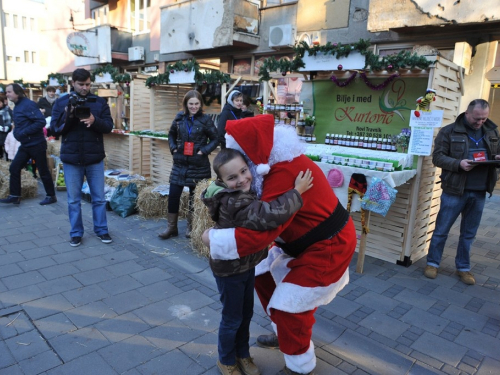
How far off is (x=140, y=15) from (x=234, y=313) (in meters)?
16.7

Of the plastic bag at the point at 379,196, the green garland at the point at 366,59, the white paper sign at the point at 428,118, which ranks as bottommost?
the plastic bag at the point at 379,196

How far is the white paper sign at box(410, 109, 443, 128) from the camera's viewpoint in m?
3.99

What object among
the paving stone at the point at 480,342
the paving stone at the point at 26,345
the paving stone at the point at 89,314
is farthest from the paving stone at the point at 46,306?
the paving stone at the point at 480,342

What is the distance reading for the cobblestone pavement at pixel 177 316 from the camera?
254 centimetres

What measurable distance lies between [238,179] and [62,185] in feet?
21.4

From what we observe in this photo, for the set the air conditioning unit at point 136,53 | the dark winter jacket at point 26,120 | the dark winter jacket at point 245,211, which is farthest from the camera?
the air conditioning unit at point 136,53

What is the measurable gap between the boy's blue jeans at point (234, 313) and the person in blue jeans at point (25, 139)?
5.21m

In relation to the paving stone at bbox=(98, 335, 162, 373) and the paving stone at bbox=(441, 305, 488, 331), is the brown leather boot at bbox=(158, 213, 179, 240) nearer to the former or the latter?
the paving stone at bbox=(98, 335, 162, 373)

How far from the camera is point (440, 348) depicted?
280 cm

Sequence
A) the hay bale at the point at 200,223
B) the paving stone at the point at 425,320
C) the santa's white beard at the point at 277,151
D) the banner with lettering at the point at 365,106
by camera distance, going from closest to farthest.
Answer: the santa's white beard at the point at 277,151, the paving stone at the point at 425,320, the hay bale at the point at 200,223, the banner with lettering at the point at 365,106

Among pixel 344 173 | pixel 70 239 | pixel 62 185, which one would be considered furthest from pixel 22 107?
pixel 344 173

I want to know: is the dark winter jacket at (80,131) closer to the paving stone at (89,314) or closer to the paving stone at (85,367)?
the paving stone at (89,314)

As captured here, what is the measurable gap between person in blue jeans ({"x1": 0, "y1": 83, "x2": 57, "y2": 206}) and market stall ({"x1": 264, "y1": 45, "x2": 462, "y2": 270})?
4.07 m

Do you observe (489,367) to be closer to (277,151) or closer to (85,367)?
(277,151)
